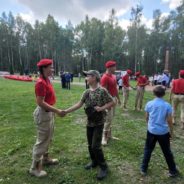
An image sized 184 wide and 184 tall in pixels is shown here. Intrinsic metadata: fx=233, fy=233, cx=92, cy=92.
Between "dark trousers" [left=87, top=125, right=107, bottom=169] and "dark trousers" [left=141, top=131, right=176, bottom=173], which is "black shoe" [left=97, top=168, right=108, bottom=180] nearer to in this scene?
"dark trousers" [left=87, top=125, right=107, bottom=169]

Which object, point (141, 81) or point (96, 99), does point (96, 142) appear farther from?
point (141, 81)

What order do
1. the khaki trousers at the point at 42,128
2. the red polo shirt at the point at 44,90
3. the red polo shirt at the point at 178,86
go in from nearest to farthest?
the red polo shirt at the point at 44,90 → the khaki trousers at the point at 42,128 → the red polo shirt at the point at 178,86

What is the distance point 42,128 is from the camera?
360 centimetres

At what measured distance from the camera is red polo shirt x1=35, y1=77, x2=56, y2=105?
3.39 meters

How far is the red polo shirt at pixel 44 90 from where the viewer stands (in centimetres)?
339

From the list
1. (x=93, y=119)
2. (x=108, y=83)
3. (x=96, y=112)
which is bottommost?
(x=93, y=119)

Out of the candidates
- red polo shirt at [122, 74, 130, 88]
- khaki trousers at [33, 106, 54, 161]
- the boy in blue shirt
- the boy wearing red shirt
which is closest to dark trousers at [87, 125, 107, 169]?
khaki trousers at [33, 106, 54, 161]

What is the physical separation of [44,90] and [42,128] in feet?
2.03

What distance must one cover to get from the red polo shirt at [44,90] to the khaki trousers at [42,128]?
19cm

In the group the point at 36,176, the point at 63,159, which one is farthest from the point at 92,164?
the point at 36,176

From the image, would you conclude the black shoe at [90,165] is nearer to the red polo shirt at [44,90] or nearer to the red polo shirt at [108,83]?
the red polo shirt at [44,90]

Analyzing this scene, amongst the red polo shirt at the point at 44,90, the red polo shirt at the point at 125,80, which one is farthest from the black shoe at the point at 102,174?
the red polo shirt at the point at 125,80

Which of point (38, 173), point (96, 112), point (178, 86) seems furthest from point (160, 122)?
point (178, 86)

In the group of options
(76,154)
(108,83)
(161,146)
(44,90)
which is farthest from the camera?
(108,83)
